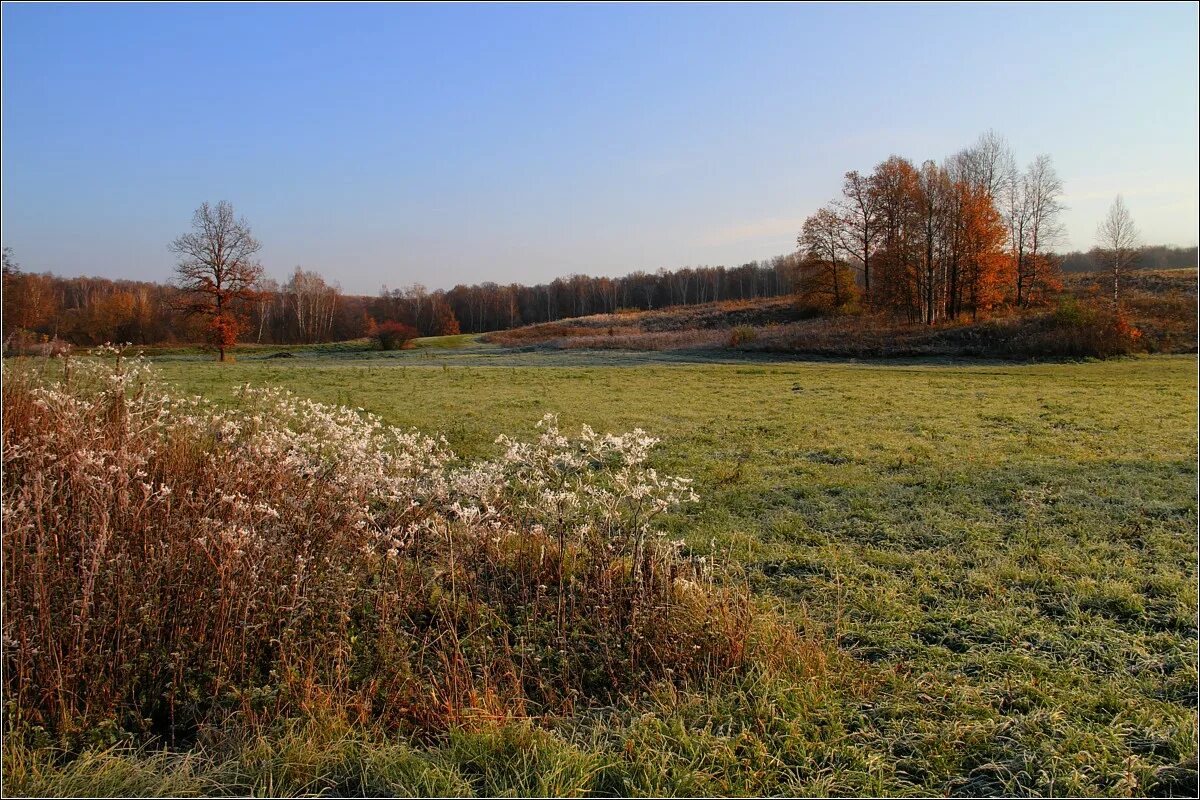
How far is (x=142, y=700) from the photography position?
12.4 ft

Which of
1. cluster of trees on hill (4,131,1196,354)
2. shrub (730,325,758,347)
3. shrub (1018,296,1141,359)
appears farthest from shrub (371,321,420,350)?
shrub (1018,296,1141,359)

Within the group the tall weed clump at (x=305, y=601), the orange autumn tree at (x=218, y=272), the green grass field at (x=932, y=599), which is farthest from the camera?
the orange autumn tree at (x=218, y=272)

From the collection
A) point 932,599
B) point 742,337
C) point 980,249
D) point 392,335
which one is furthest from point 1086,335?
point 392,335

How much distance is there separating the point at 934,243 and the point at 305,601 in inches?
1773

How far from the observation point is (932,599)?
18.8 feet

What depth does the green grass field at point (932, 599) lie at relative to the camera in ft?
11.4

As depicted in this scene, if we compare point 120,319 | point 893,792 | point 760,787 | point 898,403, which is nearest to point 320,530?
point 760,787

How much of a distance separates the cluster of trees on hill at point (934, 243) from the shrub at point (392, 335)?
96.3 feet

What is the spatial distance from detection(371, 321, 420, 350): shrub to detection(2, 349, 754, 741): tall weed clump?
109 ft

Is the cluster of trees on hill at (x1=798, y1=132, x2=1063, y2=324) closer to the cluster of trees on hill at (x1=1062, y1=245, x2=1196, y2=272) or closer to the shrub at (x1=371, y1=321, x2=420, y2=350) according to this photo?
the cluster of trees on hill at (x1=1062, y1=245, x2=1196, y2=272)

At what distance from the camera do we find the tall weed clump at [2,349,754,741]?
3818mm

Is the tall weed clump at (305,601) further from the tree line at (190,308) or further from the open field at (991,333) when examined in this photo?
the open field at (991,333)

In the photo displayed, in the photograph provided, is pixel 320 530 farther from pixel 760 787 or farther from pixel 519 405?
pixel 519 405

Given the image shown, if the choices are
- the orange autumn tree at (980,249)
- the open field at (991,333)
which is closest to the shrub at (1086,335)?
the open field at (991,333)
